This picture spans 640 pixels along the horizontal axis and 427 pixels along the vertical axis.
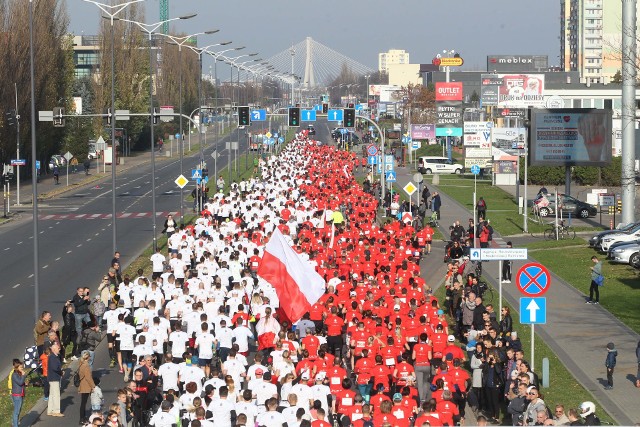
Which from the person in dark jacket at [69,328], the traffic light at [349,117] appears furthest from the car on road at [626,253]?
the traffic light at [349,117]

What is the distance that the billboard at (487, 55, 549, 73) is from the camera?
175 metres

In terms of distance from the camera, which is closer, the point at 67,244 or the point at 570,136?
the point at 67,244

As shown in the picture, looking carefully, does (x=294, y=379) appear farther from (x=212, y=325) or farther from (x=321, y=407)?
(x=212, y=325)

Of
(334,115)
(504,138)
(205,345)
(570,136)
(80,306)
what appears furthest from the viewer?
(334,115)

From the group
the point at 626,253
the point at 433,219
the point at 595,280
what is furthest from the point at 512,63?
the point at 595,280

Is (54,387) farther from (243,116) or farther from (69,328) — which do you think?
(243,116)

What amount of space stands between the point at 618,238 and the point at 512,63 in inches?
5595

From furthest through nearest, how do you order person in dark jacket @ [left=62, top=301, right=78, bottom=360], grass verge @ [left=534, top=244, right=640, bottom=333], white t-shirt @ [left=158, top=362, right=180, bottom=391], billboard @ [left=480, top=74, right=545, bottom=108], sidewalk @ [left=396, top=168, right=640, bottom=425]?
billboard @ [left=480, top=74, right=545, bottom=108] → grass verge @ [left=534, top=244, right=640, bottom=333] → person in dark jacket @ [left=62, top=301, right=78, bottom=360] → sidewalk @ [left=396, top=168, right=640, bottom=425] → white t-shirt @ [left=158, top=362, right=180, bottom=391]

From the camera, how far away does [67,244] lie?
162 feet

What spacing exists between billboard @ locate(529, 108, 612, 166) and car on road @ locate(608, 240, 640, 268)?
46.7 feet

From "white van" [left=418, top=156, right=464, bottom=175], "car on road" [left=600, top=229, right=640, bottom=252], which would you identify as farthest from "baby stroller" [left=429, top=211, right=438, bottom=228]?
"white van" [left=418, top=156, right=464, bottom=175]

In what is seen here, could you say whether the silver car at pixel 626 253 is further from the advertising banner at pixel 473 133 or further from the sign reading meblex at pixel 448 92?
the sign reading meblex at pixel 448 92

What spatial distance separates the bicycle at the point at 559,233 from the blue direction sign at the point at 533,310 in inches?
1117

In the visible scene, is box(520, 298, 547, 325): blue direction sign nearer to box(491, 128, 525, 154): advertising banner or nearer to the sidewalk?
the sidewalk
